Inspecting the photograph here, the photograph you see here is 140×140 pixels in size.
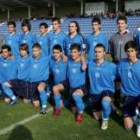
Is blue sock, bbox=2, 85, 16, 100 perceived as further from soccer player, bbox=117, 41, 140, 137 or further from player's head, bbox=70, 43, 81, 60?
soccer player, bbox=117, 41, 140, 137

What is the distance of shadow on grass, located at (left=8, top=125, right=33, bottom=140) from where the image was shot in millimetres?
5101

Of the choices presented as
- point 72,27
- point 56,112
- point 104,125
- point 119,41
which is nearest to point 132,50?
point 119,41

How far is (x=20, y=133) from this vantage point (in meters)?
5.31

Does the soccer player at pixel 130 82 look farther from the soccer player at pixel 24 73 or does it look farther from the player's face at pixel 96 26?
the soccer player at pixel 24 73

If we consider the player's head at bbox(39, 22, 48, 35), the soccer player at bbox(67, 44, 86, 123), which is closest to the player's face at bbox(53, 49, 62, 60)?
the soccer player at bbox(67, 44, 86, 123)

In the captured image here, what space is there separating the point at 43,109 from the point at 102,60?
4.87ft

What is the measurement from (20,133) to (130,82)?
1857 millimetres

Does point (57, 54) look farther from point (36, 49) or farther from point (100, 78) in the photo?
point (100, 78)

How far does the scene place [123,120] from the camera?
5859 millimetres

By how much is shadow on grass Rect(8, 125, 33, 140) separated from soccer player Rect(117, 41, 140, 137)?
1.52 meters

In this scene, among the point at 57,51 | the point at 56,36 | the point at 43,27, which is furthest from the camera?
the point at 43,27

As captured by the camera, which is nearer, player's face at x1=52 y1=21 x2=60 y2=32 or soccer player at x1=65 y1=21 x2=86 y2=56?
soccer player at x1=65 y1=21 x2=86 y2=56

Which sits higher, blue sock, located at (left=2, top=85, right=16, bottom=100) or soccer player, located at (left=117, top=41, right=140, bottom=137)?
soccer player, located at (left=117, top=41, right=140, bottom=137)

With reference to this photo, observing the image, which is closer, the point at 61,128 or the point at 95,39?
the point at 61,128
